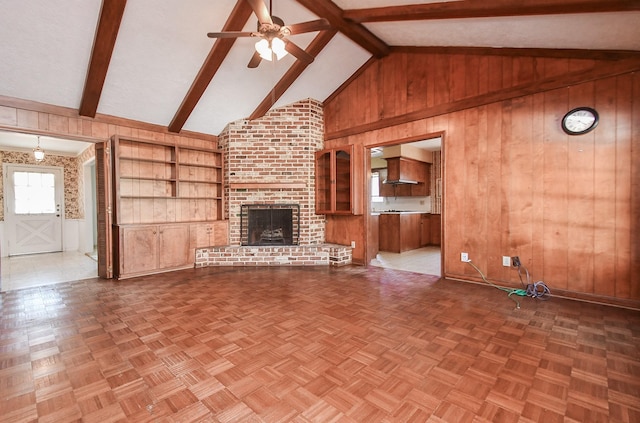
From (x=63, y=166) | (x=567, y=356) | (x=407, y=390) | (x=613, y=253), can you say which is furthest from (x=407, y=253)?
(x=63, y=166)

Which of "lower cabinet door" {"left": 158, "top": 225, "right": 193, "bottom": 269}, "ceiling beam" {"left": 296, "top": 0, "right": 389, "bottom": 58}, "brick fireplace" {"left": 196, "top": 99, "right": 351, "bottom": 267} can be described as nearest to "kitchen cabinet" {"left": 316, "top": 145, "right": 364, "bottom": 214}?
"brick fireplace" {"left": 196, "top": 99, "right": 351, "bottom": 267}

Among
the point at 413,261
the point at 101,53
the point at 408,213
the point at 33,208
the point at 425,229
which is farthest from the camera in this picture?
the point at 425,229

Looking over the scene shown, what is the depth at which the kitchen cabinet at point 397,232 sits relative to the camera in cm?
618

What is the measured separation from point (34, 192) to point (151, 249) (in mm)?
4516

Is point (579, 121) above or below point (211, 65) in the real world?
below

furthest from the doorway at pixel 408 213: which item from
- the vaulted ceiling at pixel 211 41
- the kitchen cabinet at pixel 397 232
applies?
the vaulted ceiling at pixel 211 41

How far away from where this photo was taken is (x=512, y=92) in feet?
11.1

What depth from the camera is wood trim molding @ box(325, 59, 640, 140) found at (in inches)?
111

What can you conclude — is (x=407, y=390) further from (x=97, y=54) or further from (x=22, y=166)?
(x=22, y=166)

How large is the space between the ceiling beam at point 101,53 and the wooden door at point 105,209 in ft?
1.88

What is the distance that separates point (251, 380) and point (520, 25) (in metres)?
3.85

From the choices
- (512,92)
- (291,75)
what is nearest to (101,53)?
(291,75)

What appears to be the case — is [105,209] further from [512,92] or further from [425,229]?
[425,229]

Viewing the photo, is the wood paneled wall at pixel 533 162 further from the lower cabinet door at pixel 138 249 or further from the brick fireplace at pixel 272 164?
the lower cabinet door at pixel 138 249
